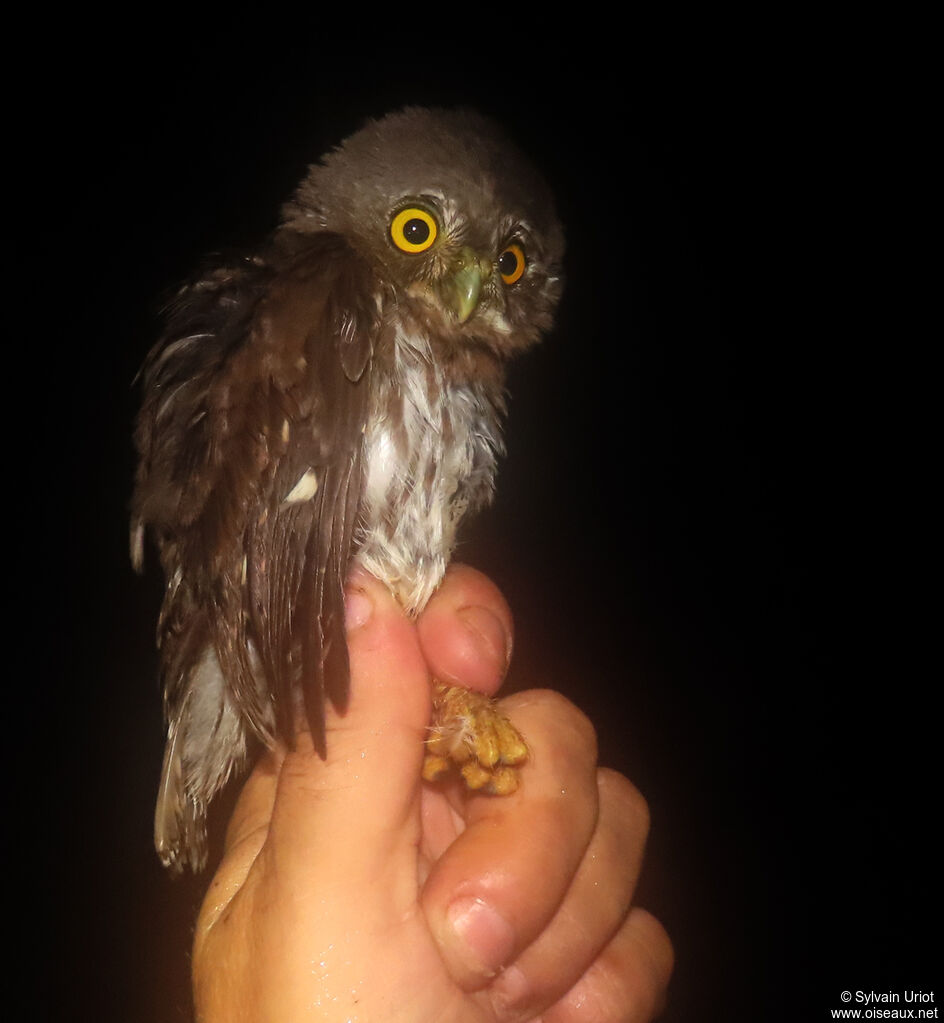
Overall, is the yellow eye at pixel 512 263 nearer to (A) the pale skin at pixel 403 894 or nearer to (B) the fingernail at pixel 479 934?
(A) the pale skin at pixel 403 894

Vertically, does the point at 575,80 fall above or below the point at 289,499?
above

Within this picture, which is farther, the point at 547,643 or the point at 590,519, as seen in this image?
the point at 590,519

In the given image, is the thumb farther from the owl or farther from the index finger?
the index finger

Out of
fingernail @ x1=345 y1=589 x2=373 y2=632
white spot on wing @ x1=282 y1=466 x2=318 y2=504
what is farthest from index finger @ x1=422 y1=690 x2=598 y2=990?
white spot on wing @ x1=282 y1=466 x2=318 y2=504

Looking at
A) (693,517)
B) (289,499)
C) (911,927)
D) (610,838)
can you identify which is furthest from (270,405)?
(911,927)

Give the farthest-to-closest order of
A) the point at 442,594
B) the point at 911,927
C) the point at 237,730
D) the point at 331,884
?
the point at 911,927, the point at 442,594, the point at 237,730, the point at 331,884

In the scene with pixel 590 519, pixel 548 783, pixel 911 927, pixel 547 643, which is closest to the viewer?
pixel 548 783

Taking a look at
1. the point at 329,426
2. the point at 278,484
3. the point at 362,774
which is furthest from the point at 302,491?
the point at 362,774

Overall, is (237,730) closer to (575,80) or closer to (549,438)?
(549,438)
